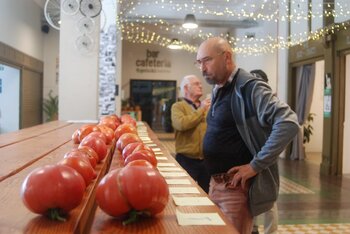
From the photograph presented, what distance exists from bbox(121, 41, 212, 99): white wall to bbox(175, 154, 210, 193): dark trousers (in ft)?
39.8

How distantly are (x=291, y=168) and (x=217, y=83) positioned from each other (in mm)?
5686

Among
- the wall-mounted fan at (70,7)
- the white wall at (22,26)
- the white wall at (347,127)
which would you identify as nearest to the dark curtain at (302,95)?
the white wall at (347,127)

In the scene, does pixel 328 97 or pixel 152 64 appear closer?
pixel 328 97

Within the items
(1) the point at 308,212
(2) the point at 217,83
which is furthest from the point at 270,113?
(1) the point at 308,212

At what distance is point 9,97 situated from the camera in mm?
10180

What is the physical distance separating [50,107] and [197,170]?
9.76 meters

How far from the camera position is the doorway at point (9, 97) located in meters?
10.2

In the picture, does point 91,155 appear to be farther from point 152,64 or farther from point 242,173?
point 152,64

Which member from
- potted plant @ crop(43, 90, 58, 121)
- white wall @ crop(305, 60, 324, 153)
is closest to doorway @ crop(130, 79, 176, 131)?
potted plant @ crop(43, 90, 58, 121)

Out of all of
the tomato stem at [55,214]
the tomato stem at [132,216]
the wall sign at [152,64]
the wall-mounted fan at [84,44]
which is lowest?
the tomato stem at [132,216]

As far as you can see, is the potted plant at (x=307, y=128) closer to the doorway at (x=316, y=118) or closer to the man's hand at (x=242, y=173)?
the doorway at (x=316, y=118)

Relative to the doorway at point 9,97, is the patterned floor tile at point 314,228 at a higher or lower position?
lower

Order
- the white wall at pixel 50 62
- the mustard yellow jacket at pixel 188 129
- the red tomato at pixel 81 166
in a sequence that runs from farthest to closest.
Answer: the white wall at pixel 50 62 → the mustard yellow jacket at pixel 188 129 → the red tomato at pixel 81 166

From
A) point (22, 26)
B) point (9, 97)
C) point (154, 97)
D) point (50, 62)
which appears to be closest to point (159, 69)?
point (154, 97)
